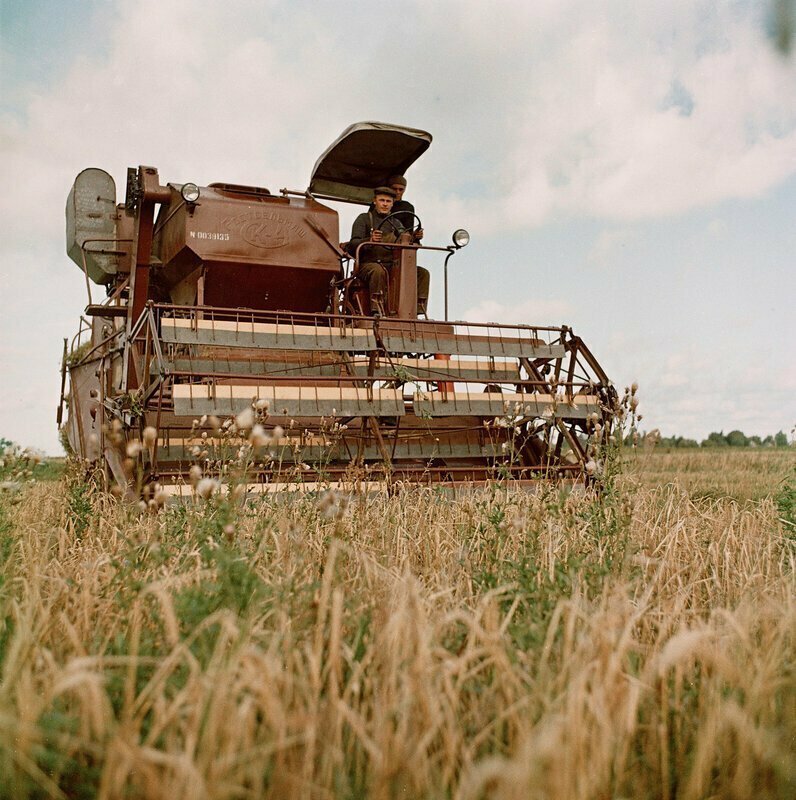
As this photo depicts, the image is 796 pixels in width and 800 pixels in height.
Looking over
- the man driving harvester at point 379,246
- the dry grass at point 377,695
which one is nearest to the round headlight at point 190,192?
the man driving harvester at point 379,246

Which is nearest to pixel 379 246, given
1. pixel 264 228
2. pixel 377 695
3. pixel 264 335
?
pixel 264 228

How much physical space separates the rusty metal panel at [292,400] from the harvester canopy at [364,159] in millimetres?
3012

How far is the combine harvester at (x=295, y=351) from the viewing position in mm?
5602

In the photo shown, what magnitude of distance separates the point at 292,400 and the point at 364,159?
357 centimetres

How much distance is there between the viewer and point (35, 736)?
5.00 feet

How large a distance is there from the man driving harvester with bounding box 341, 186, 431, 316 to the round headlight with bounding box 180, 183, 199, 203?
5.02 feet

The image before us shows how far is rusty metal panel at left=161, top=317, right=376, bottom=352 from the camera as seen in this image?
5637 mm

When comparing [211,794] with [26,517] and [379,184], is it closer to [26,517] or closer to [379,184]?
[26,517]

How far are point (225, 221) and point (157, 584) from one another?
5579mm

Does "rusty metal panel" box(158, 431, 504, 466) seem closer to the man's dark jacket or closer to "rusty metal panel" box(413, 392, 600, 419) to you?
"rusty metal panel" box(413, 392, 600, 419)

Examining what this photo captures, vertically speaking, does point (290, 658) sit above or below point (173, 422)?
below

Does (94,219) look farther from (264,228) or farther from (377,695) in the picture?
(377,695)

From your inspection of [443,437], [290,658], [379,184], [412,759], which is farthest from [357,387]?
[412,759]

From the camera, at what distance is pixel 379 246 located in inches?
303
